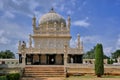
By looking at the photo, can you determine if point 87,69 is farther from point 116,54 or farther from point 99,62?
point 116,54

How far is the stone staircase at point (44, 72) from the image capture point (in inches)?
1118

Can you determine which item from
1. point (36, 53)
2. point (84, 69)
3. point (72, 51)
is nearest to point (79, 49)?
point (72, 51)

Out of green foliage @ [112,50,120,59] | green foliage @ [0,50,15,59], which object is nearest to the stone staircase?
green foliage @ [0,50,15,59]

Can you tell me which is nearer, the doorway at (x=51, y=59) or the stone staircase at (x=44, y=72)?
the stone staircase at (x=44, y=72)

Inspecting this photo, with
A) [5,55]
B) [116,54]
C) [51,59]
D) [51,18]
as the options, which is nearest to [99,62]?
[51,59]

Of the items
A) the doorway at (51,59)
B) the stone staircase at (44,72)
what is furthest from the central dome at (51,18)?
the stone staircase at (44,72)

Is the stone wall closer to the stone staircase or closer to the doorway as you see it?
the stone staircase

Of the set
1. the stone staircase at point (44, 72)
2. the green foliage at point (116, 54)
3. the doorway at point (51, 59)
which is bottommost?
the stone staircase at point (44, 72)

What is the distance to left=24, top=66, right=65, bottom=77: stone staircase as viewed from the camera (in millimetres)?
28395

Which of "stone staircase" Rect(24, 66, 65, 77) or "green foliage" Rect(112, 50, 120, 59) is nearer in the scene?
"stone staircase" Rect(24, 66, 65, 77)

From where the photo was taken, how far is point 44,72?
29266 millimetres

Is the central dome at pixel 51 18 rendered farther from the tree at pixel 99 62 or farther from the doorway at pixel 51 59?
Result: the tree at pixel 99 62

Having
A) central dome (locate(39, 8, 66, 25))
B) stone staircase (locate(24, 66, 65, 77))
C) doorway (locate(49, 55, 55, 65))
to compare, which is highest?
central dome (locate(39, 8, 66, 25))

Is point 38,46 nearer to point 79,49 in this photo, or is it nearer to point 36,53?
point 36,53
